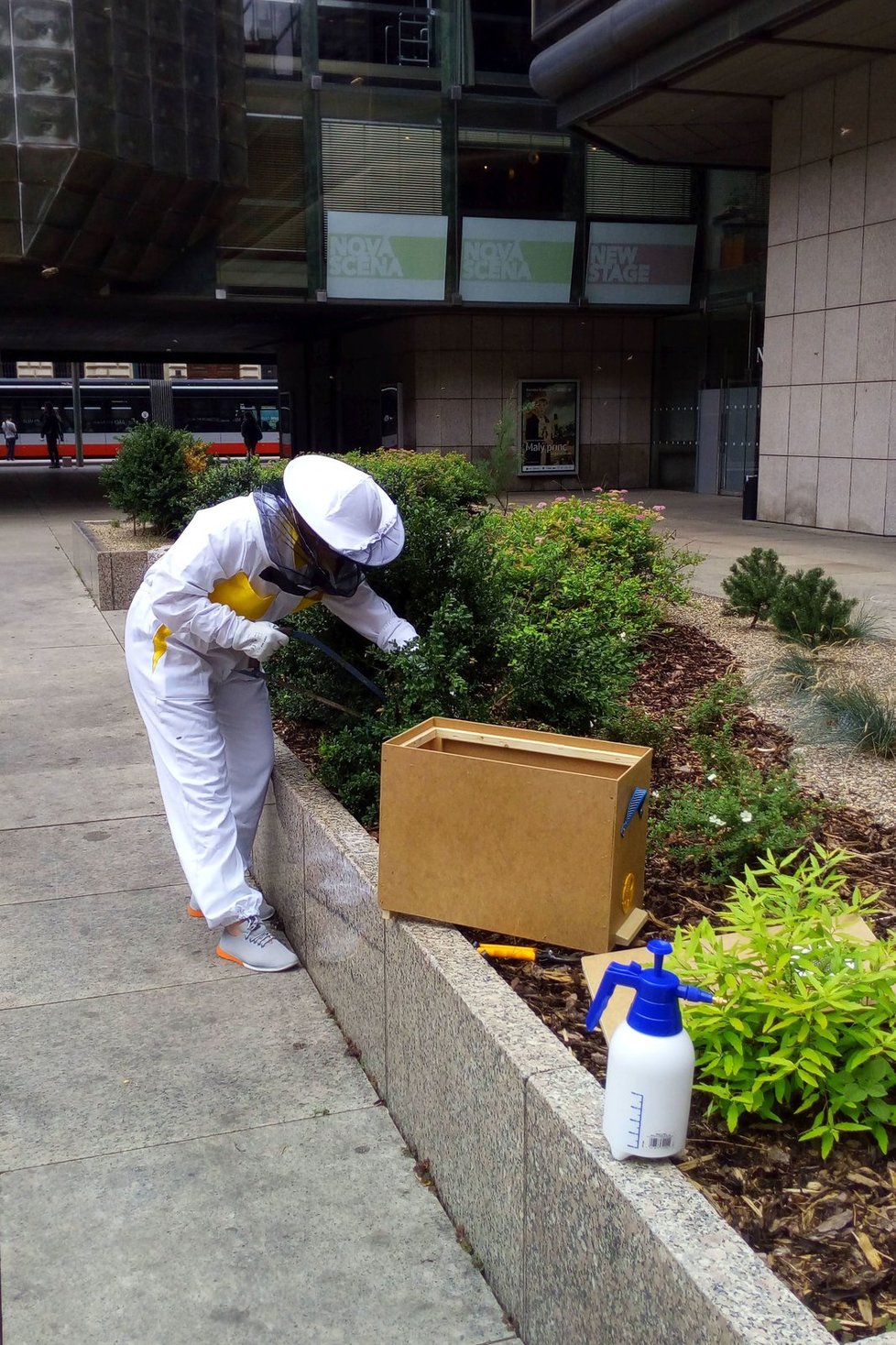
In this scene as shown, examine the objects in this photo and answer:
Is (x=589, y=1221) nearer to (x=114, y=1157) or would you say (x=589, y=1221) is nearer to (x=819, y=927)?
(x=819, y=927)

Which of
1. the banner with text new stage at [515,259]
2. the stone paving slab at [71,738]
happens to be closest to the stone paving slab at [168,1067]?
the stone paving slab at [71,738]

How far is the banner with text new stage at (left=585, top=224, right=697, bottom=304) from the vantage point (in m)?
24.2

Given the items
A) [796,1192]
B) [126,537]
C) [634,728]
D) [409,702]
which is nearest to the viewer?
[796,1192]

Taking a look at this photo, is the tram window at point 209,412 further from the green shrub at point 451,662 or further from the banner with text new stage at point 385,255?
the green shrub at point 451,662

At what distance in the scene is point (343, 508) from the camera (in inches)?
149

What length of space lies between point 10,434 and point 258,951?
41.1 meters

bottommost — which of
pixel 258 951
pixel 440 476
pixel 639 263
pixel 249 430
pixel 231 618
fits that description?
pixel 258 951

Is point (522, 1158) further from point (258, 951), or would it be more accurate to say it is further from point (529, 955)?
point (258, 951)

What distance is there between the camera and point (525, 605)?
6.11 m

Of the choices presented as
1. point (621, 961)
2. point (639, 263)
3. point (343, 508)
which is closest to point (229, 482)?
point (343, 508)

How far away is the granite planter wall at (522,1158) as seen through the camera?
1.91 meters

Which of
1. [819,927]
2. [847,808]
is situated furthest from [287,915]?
[819,927]

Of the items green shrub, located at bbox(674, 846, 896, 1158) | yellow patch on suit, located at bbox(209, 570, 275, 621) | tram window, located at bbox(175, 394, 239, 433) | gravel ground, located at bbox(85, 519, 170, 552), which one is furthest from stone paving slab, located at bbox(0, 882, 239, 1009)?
tram window, located at bbox(175, 394, 239, 433)

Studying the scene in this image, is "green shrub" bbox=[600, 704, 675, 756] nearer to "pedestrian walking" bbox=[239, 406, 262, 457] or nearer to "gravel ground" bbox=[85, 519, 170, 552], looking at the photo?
"gravel ground" bbox=[85, 519, 170, 552]
